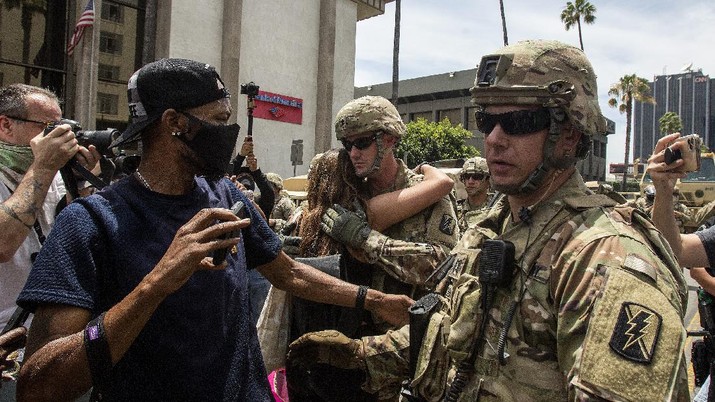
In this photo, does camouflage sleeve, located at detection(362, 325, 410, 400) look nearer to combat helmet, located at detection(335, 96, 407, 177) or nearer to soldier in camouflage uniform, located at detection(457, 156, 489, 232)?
combat helmet, located at detection(335, 96, 407, 177)

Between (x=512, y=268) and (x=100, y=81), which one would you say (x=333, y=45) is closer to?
(x=100, y=81)

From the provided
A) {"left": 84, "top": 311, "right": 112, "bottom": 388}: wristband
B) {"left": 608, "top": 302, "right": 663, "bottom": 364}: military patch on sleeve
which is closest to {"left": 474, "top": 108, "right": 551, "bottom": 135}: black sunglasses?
{"left": 608, "top": 302, "right": 663, "bottom": 364}: military patch on sleeve

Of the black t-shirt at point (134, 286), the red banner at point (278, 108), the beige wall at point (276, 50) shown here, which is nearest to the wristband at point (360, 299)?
the black t-shirt at point (134, 286)

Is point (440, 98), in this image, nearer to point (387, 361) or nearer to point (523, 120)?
point (387, 361)

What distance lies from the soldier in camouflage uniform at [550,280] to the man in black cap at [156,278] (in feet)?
2.60

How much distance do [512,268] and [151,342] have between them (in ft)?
4.18

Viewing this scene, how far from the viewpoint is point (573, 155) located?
6.56 feet

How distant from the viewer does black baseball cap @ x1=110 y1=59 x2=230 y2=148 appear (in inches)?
81.6

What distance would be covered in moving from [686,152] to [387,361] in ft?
5.74

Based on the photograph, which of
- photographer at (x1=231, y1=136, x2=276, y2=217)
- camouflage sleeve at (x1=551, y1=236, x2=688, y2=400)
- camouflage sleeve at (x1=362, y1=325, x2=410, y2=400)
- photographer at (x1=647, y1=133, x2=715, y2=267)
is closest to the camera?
camouflage sleeve at (x1=551, y1=236, x2=688, y2=400)

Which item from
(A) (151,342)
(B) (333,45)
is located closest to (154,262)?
(A) (151,342)

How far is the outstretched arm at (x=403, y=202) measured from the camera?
3.21 m

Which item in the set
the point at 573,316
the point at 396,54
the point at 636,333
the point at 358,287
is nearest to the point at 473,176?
the point at 358,287

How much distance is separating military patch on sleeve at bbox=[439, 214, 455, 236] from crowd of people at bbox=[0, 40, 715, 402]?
2.38 feet
